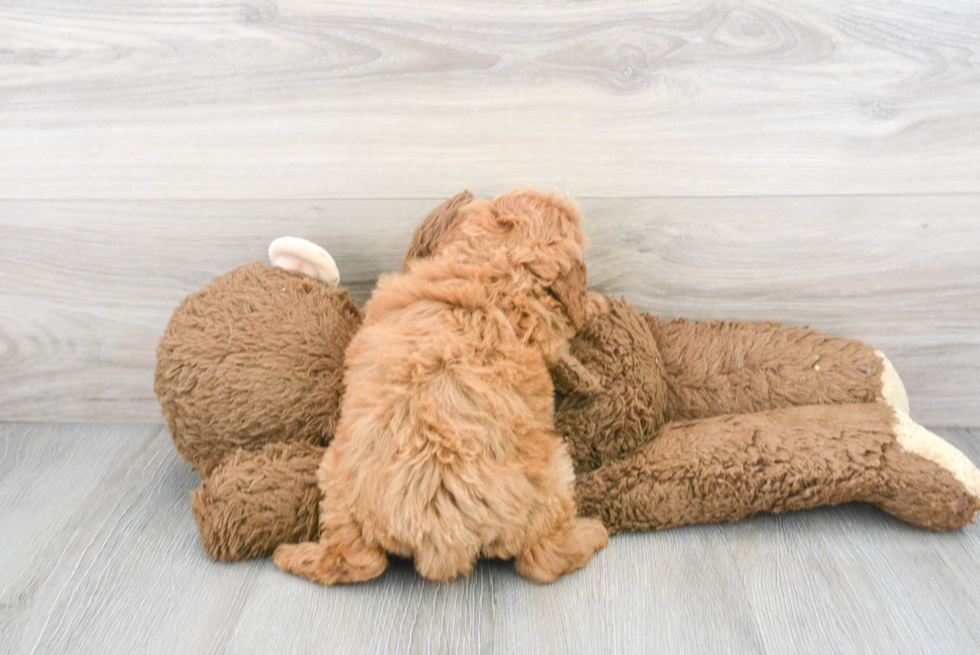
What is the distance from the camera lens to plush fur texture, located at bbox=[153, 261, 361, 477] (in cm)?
90

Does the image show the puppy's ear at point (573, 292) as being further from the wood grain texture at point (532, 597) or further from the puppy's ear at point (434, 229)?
the wood grain texture at point (532, 597)

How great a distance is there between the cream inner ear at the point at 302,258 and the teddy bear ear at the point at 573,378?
0.38m

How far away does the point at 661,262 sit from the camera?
3.49 feet

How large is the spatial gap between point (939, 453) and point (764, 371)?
0.24 m

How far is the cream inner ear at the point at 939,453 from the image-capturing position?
0.87 metres

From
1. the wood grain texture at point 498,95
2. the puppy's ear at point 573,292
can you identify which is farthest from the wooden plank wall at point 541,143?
the puppy's ear at point 573,292

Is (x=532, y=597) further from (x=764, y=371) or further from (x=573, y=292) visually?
(x=764, y=371)

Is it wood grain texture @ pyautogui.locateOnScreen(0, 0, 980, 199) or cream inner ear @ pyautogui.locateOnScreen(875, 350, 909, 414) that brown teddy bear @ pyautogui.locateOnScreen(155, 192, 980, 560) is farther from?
wood grain texture @ pyautogui.locateOnScreen(0, 0, 980, 199)

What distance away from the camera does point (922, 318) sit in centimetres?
109

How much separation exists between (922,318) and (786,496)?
44 cm

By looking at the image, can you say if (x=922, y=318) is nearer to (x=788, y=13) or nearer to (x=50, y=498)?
(x=788, y=13)

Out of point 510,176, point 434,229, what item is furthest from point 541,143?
point 434,229

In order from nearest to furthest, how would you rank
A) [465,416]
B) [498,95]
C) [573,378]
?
[465,416]
[573,378]
[498,95]

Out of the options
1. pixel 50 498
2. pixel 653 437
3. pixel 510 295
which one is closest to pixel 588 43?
pixel 510 295
